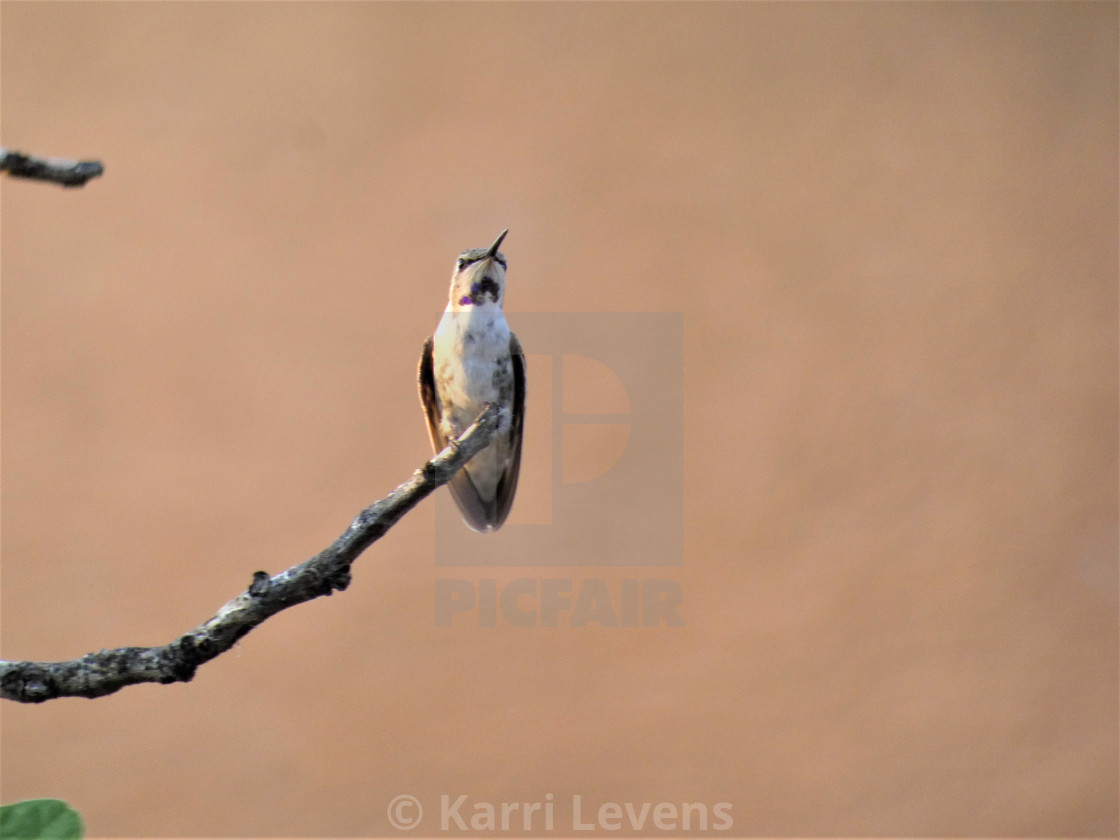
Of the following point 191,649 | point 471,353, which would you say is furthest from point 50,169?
point 471,353

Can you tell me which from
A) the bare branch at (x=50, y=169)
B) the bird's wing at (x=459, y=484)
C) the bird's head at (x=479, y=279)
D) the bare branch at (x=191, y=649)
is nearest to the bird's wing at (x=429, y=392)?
the bird's wing at (x=459, y=484)

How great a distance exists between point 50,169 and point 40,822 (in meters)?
0.43

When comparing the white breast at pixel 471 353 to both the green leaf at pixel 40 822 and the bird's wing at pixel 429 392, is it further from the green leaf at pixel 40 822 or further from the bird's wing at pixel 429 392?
the green leaf at pixel 40 822

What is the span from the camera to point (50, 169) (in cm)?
49

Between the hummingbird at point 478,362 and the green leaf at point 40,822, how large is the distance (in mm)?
918

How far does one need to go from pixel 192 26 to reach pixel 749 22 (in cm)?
170

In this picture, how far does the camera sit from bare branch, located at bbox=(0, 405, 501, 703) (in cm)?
64

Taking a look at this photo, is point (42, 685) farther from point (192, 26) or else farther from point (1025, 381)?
Answer: point (1025, 381)

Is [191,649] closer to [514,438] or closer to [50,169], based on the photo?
[50,169]

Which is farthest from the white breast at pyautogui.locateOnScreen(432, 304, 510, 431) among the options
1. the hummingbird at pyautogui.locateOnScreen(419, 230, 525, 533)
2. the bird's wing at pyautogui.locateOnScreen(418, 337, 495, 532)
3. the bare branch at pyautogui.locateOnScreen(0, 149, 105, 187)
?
the bare branch at pyautogui.locateOnScreen(0, 149, 105, 187)

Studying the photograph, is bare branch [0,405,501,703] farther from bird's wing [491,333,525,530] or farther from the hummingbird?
bird's wing [491,333,525,530]

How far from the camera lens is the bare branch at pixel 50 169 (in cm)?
48

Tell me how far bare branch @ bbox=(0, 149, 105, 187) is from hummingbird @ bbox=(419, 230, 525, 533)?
88 cm

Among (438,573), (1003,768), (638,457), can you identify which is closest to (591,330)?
(638,457)
